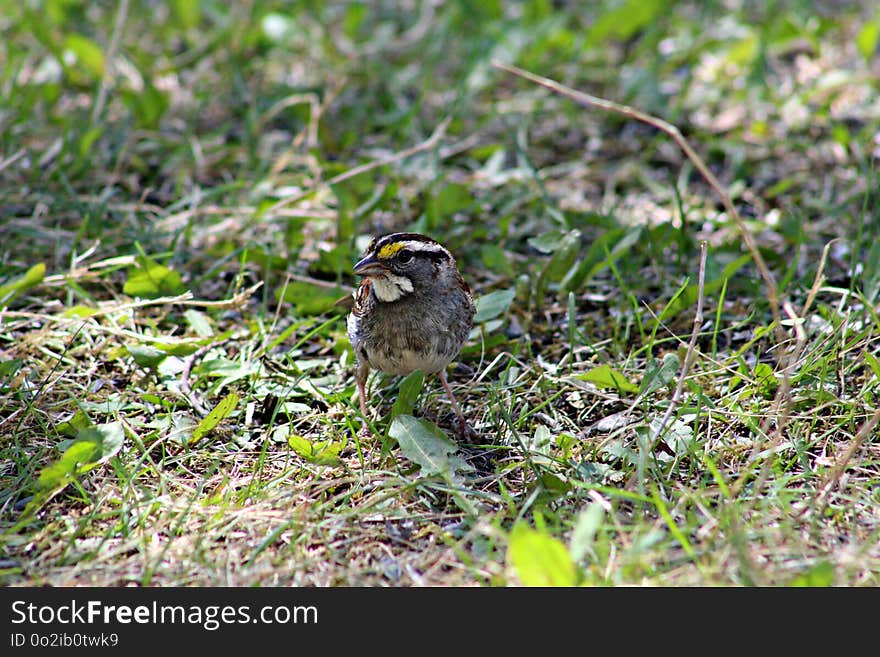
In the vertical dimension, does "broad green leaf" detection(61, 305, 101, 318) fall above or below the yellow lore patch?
below

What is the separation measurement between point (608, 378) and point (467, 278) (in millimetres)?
1406

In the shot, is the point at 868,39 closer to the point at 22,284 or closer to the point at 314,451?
the point at 314,451

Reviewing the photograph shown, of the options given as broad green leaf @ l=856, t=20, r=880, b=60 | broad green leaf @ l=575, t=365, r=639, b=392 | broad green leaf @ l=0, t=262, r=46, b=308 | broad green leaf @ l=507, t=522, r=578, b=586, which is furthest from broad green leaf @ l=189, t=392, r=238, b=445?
broad green leaf @ l=856, t=20, r=880, b=60

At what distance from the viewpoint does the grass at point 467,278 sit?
3.48 m

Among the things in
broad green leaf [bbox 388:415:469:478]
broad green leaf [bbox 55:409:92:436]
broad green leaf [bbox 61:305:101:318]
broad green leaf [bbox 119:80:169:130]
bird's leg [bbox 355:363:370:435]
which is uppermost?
broad green leaf [bbox 119:80:169:130]

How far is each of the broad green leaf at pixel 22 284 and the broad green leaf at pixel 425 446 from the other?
1.97 metres

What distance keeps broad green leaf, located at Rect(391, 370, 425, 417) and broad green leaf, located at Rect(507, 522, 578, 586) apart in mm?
1252

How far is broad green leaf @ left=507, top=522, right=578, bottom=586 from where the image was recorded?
9.49 ft

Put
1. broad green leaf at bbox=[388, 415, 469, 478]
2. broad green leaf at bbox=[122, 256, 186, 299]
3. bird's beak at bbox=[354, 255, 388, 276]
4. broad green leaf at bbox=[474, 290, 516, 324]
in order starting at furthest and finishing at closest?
broad green leaf at bbox=[122, 256, 186, 299] < broad green leaf at bbox=[474, 290, 516, 324] < bird's beak at bbox=[354, 255, 388, 276] < broad green leaf at bbox=[388, 415, 469, 478]

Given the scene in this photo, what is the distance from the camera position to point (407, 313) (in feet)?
14.0

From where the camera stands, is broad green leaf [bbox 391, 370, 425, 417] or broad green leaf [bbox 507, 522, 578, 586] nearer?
broad green leaf [bbox 507, 522, 578, 586]

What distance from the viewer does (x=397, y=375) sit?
452 centimetres

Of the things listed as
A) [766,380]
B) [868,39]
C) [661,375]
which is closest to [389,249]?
[661,375]

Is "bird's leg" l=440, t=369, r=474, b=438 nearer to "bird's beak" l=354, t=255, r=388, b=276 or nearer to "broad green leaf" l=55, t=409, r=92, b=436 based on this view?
"bird's beak" l=354, t=255, r=388, b=276
